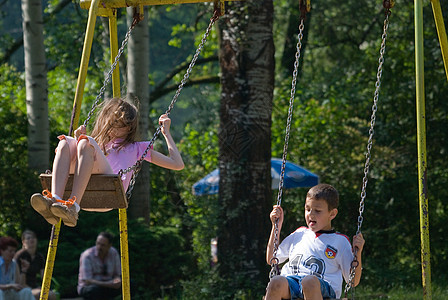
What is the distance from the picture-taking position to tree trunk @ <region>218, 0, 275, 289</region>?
31.6 feet

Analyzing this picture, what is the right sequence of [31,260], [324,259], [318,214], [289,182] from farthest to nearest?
[289,182], [31,260], [318,214], [324,259]

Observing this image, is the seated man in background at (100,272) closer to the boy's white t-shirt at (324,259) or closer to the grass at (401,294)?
the grass at (401,294)

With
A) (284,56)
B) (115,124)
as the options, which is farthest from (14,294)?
(284,56)

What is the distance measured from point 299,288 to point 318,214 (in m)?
0.54

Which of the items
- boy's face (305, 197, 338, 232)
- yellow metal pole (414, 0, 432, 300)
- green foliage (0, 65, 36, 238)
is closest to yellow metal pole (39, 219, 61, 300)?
boy's face (305, 197, 338, 232)

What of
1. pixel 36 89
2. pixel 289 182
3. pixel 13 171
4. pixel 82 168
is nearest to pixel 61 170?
pixel 82 168

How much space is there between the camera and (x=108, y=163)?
18.0ft

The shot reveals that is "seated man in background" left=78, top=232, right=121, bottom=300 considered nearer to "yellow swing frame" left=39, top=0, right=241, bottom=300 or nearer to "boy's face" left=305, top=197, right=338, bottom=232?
"yellow swing frame" left=39, top=0, right=241, bottom=300

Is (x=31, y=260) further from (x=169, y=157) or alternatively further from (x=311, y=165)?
(x=311, y=165)

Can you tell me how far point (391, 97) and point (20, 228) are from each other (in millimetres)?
6563

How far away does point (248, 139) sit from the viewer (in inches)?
379

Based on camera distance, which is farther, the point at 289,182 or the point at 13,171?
the point at 289,182

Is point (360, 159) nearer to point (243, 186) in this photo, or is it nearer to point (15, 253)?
point (243, 186)

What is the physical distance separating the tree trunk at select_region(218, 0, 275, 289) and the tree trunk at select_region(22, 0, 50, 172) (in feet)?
9.43
